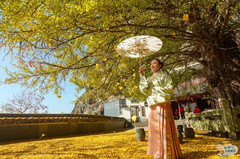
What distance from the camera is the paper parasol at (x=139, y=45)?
362 cm

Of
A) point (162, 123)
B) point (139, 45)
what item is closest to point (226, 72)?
point (139, 45)

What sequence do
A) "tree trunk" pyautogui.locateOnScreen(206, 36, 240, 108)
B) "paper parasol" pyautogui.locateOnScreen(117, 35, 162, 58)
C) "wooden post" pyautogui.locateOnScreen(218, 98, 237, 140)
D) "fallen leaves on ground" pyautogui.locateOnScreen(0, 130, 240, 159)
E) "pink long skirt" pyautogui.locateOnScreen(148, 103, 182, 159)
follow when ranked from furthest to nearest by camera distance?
"tree trunk" pyautogui.locateOnScreen(206, 36, 240, 108) < "wooden post" pyautogui.locateOnScreen(218, 98, 237, 140) < "paper parasol" pyautogui.locateOnScreen(117, 35, 162, 58) < "fallen leaves on ground" pyautogui.locateOnScreen(0, 130, 240, 159) < "pink long skirt" pyautogui.locateOnScreen(148, 103, 182, 159)

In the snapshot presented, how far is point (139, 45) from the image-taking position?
12.4 feet

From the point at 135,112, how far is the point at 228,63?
17.3 metres

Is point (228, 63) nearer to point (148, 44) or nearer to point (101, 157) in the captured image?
point (148, 44)

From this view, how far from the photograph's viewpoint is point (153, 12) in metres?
5.05

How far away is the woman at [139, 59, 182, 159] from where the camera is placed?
2.87 m

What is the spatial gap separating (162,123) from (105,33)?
2558mm

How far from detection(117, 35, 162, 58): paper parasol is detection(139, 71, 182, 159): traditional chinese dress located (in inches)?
35.2

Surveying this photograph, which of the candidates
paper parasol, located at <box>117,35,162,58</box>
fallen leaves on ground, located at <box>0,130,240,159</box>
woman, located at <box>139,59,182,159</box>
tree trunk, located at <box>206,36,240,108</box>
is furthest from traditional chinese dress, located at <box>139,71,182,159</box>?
tree trunk, located at <box>206,36,240,108</box>

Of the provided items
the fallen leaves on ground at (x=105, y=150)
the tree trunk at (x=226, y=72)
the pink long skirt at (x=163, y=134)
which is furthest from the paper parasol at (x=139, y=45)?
the tree trunk at (x=226, y=72)

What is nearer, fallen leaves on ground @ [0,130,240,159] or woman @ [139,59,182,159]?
woman @ [139,59,182,159]

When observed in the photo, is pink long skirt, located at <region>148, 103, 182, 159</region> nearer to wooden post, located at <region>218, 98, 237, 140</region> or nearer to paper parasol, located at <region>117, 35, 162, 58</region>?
paper parasol, located at <region>117, 35, 162, 58</region>

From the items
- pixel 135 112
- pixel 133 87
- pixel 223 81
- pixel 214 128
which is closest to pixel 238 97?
pixel 223 81
